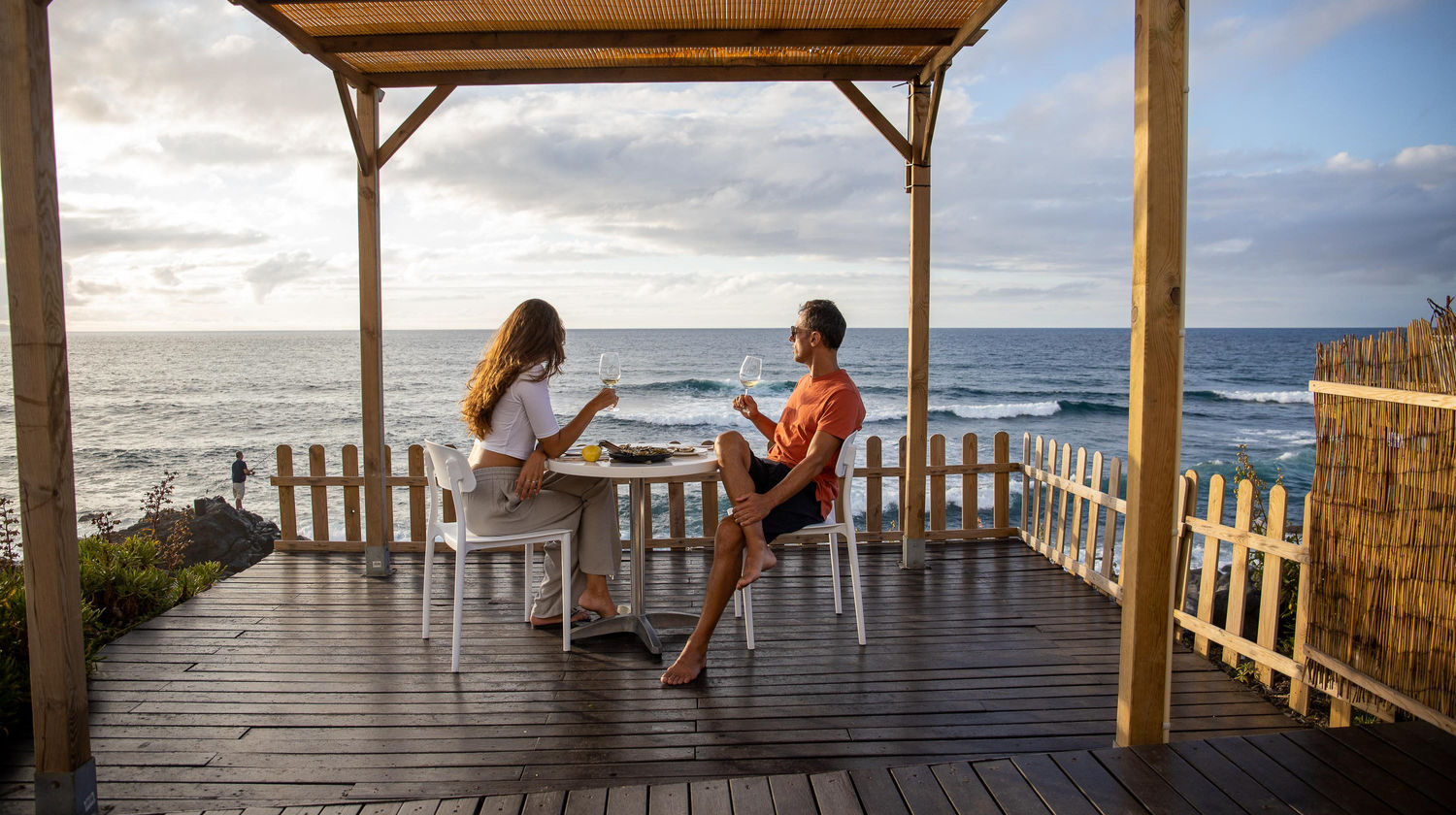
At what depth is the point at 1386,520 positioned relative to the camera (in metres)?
2.43

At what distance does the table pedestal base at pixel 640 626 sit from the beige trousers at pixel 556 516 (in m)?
0.22

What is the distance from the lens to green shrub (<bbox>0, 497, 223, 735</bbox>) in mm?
2852

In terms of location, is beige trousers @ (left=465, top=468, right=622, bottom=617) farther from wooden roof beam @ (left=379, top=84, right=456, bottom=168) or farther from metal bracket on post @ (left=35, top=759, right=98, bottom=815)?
wooden roof beam @ (left=379, top=84, right=456, bottom=168)

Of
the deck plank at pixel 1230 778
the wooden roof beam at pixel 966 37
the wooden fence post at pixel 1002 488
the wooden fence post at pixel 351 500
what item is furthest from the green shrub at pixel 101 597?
the wooden fence post at pixel 1002 488

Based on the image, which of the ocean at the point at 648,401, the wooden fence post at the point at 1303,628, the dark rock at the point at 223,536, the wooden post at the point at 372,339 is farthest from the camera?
the ocean at the point at 648,401

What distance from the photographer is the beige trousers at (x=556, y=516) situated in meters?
3.43

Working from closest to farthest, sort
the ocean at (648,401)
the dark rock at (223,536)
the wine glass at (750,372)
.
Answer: the wine glass at (750,372)
the dark rock at (223,536)
the ocean at (648,401)

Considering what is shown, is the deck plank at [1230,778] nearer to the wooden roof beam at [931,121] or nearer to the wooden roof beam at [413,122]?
the wooden roof beam at [931,121]

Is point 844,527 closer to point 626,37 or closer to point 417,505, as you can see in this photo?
point 626,37

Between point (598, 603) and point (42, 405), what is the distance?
2231mm

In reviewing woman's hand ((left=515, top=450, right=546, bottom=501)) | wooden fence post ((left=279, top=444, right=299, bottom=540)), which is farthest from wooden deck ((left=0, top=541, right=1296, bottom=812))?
wooden fence post ((left=279, top=444, right=299, bottom=540))

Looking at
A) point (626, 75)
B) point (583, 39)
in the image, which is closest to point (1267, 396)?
point (626, 75)

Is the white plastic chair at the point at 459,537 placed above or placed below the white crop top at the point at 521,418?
below

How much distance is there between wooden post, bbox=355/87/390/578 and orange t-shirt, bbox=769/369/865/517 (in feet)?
7.51
